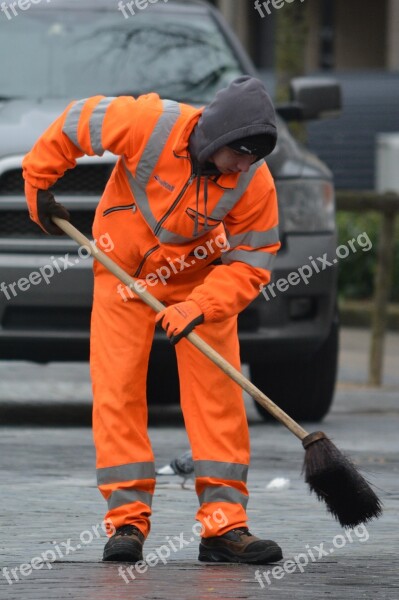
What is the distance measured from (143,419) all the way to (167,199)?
69cm

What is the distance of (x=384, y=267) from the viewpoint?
38.2 feet

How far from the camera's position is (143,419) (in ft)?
18.8

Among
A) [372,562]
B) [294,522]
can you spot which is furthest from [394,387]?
[372,562]

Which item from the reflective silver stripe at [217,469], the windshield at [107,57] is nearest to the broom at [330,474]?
the reflective silver stripe at [217,469]

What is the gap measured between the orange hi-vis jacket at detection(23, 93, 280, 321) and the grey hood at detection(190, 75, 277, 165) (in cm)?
11

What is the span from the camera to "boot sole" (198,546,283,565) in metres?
5.51

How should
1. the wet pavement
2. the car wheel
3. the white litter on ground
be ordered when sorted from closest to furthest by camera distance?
the wet pavement
the white litter on ground
the car wheel

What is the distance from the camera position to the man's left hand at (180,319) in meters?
5.54

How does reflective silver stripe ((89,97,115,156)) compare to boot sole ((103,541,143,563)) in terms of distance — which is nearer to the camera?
boot sole ((103,541,143,563))
